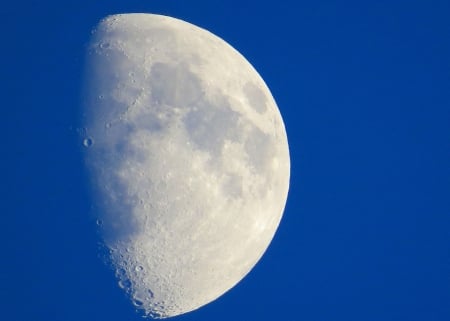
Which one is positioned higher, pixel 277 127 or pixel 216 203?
pixel 277 127

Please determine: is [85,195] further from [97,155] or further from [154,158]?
[154,158]

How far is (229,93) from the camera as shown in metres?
8.22

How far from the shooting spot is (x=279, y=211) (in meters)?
9.36

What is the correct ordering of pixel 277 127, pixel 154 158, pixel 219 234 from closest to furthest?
1. pixel 154 158
2. pixel 219 234
3. pixel 277 127

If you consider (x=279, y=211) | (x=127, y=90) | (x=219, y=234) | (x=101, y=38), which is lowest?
(x=219, y=234)

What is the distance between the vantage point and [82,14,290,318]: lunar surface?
7.26 m

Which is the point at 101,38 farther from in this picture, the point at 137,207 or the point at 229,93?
the point at 137,207

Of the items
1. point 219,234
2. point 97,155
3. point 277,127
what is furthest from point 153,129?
point 277,127

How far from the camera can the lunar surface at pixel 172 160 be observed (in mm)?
7262

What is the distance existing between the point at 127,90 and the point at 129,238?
2.12m

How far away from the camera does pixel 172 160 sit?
23.8ft

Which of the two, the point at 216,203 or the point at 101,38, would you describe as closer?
the point at 216,203

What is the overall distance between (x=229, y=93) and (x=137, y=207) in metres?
2.36

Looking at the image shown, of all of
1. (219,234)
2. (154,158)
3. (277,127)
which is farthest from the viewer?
(277,127)
